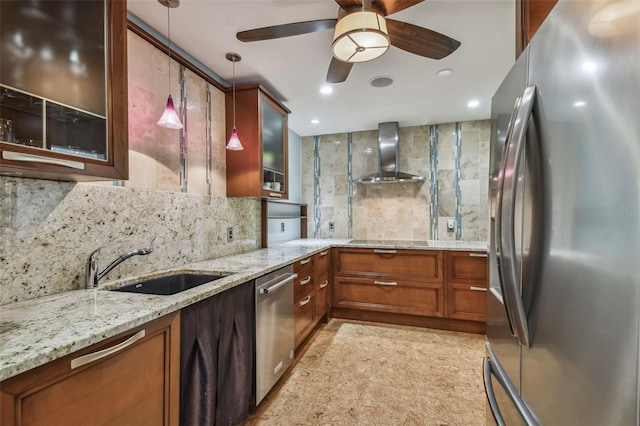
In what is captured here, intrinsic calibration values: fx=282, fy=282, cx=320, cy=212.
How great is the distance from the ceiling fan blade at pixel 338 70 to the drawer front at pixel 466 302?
230cm

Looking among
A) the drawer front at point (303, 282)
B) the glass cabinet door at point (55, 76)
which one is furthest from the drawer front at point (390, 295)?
the glass cabinet door at point (55, 76)

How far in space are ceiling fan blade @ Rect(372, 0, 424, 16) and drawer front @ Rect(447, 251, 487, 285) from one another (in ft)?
7.56

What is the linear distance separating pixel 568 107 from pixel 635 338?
45 centimetres

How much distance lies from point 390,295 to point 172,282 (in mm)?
2226

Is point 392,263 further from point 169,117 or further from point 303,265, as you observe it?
point 169,117

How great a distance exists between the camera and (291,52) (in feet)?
6.68

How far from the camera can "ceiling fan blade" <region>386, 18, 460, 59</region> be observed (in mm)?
1508

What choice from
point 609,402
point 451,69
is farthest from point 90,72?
point 451,69

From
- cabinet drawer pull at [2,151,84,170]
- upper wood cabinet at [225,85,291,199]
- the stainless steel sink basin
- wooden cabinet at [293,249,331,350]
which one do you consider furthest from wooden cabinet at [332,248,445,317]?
cabinet drawer pull at [2,151,84,170]

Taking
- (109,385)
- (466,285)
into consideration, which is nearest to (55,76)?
(109,385)

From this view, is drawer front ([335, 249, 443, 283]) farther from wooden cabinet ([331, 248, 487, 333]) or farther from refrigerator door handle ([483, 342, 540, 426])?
refrigerator door handle ([483, 342, 540, 426])

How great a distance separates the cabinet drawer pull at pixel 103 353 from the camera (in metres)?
0.81

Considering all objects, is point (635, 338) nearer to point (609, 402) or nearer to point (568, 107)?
point (609, 402)

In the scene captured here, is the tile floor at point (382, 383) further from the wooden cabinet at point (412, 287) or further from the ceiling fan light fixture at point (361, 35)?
the ceiling fan light fixture at point (361, 35)
